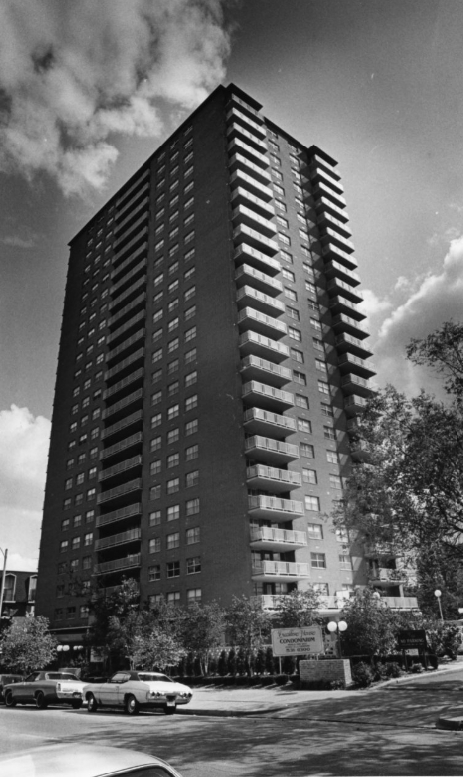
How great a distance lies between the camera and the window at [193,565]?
1671 inches

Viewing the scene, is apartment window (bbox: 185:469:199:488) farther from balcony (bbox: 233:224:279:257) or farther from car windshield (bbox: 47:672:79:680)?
balcony (bbox: 233:224:279:257)

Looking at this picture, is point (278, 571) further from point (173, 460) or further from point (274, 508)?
point (173, 460)

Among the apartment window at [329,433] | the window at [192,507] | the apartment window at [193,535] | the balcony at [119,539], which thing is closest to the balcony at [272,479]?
the window at [192,507]

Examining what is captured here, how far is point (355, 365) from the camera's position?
5631 centimetres

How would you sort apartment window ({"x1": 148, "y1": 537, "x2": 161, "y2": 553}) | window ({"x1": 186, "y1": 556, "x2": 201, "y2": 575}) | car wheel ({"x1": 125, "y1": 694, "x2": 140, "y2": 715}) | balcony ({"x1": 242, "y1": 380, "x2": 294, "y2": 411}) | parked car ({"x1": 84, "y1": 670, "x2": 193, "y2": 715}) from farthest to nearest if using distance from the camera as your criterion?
apartment window ({"x1": 148, "y1": 537, "x2": 161, "y2": 553}) → balcony ({"x1": 242, "y1": 380, "x2": 294, "y2": 411}) → window ({"x1": 186, "y1": 556, "x2": 201, "y2": 575}) → car wheel ({"x1": 125, "y1": 694, "x2": 140, "y2": 715}) → parked car ({"x1": 84, "y1": 670, "x2": 193, "y2": 715})

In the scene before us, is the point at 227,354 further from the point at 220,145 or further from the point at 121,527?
the point at 220,145

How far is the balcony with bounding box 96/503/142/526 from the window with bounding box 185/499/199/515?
21.5 feet

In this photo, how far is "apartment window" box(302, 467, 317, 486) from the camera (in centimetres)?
4688

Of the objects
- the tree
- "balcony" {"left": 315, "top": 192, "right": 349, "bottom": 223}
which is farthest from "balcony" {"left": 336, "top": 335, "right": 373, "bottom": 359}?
the tree

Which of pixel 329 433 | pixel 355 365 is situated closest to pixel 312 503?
pixel 329 433

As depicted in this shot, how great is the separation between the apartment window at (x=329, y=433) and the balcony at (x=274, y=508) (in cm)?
913

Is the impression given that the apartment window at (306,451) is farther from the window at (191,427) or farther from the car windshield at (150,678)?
the car windshield at (150,678)

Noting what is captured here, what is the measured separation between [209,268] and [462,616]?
3922cm

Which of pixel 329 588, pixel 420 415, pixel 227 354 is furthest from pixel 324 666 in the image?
pixel 227 354
